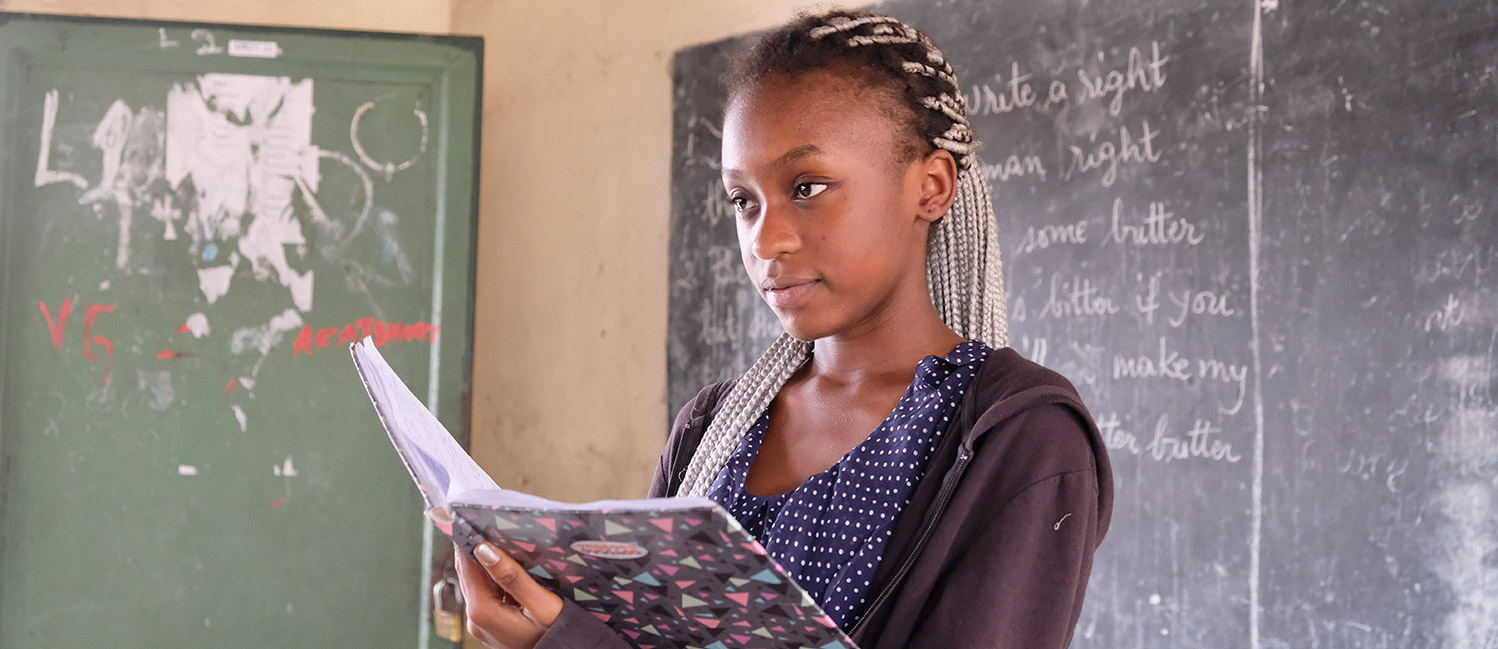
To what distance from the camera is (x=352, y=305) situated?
2.65 metres

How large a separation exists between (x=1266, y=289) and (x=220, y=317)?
7.35ft

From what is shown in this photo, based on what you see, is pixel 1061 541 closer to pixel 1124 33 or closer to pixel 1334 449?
pixel 1334 449

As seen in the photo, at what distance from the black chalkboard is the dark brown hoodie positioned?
3.59ft

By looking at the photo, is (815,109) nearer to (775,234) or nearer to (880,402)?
(775,234)

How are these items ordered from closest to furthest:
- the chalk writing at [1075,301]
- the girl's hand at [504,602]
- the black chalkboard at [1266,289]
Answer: the girl's hand at [504,602] < the black chalkboard at [1266,289] < the chalk writing at [1075,301]

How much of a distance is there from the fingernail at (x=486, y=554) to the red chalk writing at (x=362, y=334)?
6.55 feet

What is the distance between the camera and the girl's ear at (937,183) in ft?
3.19

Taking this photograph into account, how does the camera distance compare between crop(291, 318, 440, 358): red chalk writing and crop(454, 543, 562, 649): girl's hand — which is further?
crop(291, 318, 440, 358): red chalk writing

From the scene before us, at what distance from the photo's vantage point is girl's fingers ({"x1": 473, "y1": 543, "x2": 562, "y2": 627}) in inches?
29.7

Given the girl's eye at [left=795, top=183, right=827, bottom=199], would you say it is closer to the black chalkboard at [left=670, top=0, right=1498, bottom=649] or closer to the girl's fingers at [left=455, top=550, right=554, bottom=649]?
the girl's fingers at [left=455, top=550, right=554, bottom=649]

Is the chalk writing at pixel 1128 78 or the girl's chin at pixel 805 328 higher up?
the chalk writing at pixel 1128 78

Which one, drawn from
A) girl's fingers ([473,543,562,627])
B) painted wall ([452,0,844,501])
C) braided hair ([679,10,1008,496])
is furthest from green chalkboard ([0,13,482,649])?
girl's fingers ([473,543,562,627])

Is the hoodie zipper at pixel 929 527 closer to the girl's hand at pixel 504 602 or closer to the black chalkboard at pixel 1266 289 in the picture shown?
the girl's hand at pixel 504 602

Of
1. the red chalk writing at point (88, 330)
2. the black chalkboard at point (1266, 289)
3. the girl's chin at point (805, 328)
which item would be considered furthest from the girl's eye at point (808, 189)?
the red chalk writing at point (88, 330)
